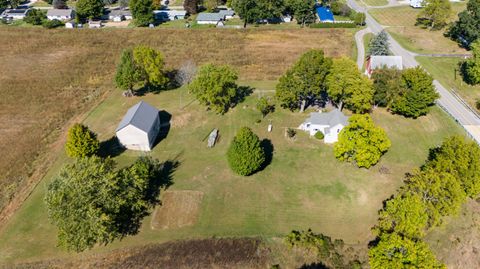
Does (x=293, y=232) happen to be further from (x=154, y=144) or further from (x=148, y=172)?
(x=154, y=144)

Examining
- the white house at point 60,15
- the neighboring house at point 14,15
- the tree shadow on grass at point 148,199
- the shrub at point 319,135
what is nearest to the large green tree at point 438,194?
the shrub at point 319,135

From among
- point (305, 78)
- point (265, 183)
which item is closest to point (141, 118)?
point (265, 183)

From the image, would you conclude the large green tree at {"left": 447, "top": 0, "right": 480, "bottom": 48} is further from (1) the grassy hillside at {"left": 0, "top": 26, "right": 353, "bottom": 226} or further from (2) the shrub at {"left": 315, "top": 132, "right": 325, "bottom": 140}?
(2) the shrub at {"left": 315, "top": 132, "right": 325, "bottom": 140}

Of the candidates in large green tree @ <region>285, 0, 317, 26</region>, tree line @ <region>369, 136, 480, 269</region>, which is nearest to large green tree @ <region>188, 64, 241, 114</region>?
tree line @ <region>369, 136, 480, 269</region>

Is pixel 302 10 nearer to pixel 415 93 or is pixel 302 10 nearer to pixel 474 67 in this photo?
pixel 474 67

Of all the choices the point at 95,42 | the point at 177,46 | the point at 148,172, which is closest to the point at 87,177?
the point at 148,172

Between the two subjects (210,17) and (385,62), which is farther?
(210,17)
